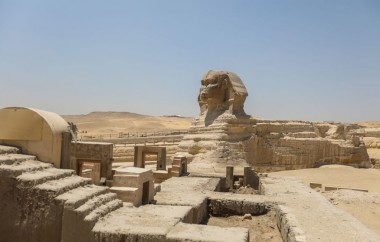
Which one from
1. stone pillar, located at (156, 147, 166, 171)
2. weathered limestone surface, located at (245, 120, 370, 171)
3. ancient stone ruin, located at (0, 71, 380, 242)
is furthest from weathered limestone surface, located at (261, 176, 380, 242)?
weathered limestone surface, located at (245, 120, 370, 171)

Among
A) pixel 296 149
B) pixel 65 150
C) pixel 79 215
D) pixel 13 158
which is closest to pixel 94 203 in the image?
pixel 79 215

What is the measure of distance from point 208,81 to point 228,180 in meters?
8.86

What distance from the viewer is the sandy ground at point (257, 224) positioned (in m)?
9.18

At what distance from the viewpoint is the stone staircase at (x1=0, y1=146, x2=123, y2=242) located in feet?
22.0

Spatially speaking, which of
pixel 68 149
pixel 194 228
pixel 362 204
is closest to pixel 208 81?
pixel 362 204

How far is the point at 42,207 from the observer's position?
6.96 metres

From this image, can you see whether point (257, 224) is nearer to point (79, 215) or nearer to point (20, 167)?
point (79, 215)

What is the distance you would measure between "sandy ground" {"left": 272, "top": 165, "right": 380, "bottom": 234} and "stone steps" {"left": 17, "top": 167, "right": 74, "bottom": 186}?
350 inches

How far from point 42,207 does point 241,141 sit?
16.4 metres

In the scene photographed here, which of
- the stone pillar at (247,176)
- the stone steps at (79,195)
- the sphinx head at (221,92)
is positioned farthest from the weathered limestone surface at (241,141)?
the stone steps at (79,195)

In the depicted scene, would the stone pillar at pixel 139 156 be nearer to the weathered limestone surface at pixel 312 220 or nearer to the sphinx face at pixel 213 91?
the weathered limestone surface at pixel 312 220

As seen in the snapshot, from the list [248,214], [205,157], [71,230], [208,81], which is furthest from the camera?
[208,81]

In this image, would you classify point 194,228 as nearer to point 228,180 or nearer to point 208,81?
point 228,180

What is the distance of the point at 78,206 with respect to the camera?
6.86 meters
